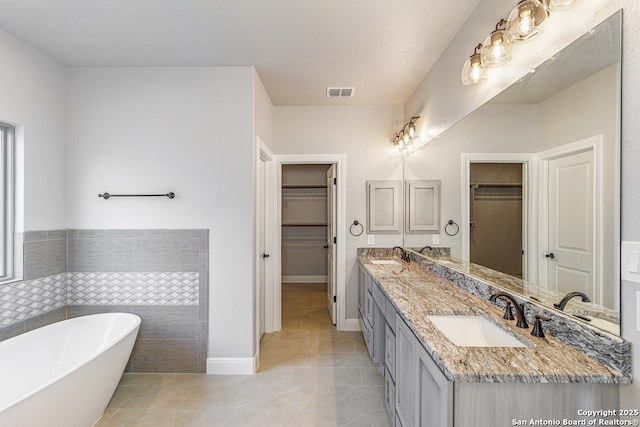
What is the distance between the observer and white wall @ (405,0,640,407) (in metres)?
0.96

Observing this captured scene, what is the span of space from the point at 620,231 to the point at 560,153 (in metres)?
0.40

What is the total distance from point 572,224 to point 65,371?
9.81 ft

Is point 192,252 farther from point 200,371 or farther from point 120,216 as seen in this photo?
point 200,371

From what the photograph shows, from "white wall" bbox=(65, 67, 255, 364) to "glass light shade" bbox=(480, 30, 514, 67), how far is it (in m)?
1.84

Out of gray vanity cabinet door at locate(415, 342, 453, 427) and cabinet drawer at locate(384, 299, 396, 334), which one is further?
cabinet drawer at locate(384, 299, 396, 334)

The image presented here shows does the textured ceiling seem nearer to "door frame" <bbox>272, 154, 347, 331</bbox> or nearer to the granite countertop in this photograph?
"door frame" <bbox>272, 154, 347, 331</bbox>

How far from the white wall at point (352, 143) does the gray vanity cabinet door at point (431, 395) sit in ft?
6.99

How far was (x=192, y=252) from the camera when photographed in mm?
2584

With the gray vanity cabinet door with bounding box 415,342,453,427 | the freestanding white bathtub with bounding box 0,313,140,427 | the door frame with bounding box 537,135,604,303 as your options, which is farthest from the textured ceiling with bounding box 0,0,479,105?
the freestanding white bathtub with bounding box 0,313,140,427

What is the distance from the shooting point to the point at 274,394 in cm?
226

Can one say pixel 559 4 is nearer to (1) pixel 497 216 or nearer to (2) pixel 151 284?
(1) pixel 497 216

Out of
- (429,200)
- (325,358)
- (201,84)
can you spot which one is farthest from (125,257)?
(429,200)

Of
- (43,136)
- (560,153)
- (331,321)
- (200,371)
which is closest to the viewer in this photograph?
(560,153)

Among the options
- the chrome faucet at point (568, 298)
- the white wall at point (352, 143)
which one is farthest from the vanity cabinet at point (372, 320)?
the chrome faucet at point (568, 298)
